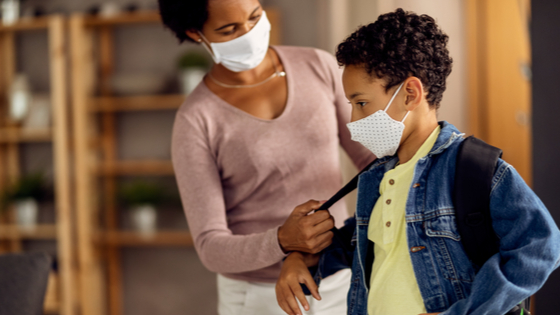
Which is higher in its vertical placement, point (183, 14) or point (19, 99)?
point (183, 14)

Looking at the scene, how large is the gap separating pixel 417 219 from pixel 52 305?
2.77m

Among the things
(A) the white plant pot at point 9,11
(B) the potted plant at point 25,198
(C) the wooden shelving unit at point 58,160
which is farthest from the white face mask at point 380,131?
(A) the white plant pot at point 9,11

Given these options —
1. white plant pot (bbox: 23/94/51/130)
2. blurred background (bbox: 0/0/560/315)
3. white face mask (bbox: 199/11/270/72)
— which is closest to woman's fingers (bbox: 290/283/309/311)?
white face mask (bbox: 199/11/270/72)

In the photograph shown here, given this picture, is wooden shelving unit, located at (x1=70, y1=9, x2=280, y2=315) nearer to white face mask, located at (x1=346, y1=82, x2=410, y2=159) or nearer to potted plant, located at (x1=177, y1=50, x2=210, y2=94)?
potted plant, located at (x1=177, y1=50, x2=210, y2=94)

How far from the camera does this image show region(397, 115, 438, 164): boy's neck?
2.84 ft

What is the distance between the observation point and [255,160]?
1141 millimetres

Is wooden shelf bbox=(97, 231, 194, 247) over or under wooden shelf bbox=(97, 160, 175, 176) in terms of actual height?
under

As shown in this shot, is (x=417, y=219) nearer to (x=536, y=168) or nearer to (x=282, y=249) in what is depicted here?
(x=282, y=249)

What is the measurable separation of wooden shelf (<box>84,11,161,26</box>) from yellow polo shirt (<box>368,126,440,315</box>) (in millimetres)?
2304

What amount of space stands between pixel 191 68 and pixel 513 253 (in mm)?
2383

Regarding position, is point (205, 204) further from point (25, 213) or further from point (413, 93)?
point (25, 213)

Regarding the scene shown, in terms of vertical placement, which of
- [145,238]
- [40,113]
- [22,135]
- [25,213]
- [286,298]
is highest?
[286,298]

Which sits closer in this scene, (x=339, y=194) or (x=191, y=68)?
(x=339, y=194)

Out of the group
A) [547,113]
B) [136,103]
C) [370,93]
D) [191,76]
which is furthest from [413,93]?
[136,103]
